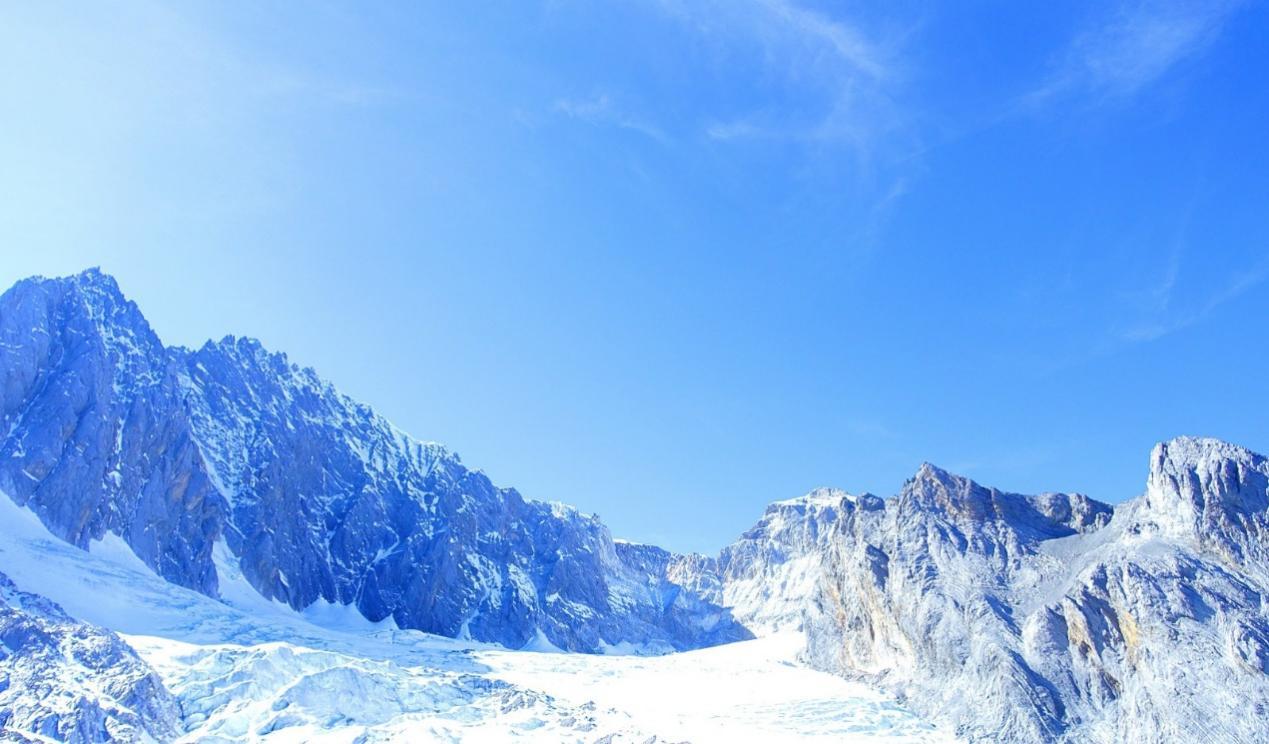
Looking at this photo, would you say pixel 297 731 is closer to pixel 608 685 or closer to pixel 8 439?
pixel 608 685

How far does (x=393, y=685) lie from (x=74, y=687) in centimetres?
3731

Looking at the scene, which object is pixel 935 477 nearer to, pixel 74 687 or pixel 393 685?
pixel 393 685

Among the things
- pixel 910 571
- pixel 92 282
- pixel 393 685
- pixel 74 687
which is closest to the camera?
pixel 74 687

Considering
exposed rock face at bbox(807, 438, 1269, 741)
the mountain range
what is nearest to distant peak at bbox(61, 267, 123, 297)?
the mountain range

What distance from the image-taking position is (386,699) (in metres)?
117

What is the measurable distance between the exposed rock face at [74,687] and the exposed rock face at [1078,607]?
9121cm

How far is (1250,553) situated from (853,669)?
60.3 meters

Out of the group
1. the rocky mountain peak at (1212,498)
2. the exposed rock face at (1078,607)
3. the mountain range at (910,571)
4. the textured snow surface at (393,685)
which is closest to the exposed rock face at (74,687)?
the mountain range at (910,571)

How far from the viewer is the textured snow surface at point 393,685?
357 feet

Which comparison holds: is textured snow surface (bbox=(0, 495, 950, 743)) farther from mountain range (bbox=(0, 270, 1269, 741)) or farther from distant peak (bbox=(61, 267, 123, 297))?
distant peak (bbox=(61, 267, 123, 297))

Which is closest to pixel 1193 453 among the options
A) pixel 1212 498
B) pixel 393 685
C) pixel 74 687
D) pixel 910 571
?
pixel 1212 498

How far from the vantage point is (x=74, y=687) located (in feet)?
315

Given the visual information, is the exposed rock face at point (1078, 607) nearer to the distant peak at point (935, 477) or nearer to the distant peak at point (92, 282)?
the distant peak at point (935, 477)

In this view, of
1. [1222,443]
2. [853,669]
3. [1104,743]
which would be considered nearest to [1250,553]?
[1222,443]
